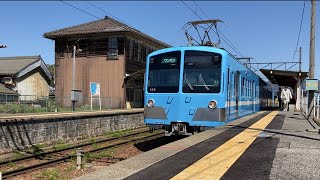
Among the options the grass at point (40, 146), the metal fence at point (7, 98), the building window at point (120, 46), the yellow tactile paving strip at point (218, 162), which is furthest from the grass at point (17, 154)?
the building window at point (120, 46)

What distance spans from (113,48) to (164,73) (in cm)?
2164

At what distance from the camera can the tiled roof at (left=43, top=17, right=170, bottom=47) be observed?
3275 cm

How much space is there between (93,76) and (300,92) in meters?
17.3

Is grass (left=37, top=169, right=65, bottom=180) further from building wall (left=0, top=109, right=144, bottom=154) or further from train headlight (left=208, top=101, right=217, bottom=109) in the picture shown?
train headlight (left=208, top=101, right=217, bottom=109)

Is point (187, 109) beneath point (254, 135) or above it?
above

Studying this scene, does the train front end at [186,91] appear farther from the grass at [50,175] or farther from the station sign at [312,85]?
the station sign at [312,85]

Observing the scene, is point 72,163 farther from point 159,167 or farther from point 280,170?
point 280,170

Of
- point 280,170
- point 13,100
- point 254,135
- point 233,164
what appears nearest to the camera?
point 280,170

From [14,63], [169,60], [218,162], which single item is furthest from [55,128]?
[14,63]

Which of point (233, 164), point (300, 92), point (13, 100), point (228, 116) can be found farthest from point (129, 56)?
point (233, 164)

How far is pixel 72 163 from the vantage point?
1190cm

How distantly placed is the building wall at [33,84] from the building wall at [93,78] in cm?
400

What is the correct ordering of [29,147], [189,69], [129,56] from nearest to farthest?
[189,69] < [29,147] < [129,56]

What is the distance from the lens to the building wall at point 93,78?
109 feet
